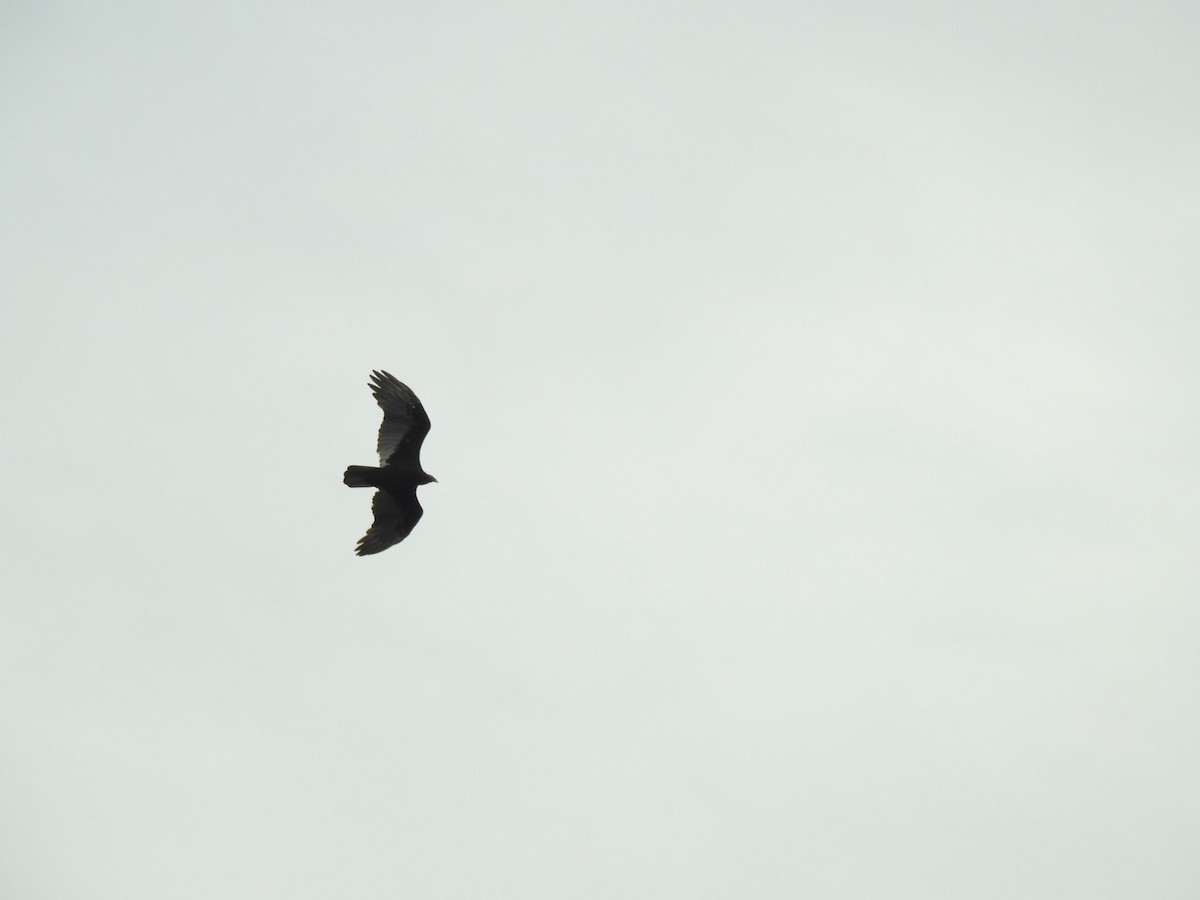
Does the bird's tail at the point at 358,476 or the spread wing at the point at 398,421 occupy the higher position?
the spread wing at the point at 398,421

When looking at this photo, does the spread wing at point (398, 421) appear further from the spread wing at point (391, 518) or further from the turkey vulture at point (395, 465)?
the spread wing at point (391, 518)

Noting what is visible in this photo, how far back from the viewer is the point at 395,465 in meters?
35.1

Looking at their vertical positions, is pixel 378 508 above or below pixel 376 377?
below

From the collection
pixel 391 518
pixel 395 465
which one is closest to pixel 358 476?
pixel 395 465

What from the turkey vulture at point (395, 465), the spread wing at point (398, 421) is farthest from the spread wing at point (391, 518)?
the spread wing at point (398, 421)

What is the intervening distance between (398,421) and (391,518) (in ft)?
9.89

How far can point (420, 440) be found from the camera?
35812 millimetres

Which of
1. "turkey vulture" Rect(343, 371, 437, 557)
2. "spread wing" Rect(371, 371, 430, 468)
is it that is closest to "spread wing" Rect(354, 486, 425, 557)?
"turkey vulture" Rect(343, 371, 437, 557)

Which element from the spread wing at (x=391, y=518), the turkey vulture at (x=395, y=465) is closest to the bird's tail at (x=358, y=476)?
the turkey vulture at (x=395, y=465)

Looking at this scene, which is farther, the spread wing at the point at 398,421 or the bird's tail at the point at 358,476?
the spread wing at the point at 398,421

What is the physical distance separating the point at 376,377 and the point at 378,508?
4044mm

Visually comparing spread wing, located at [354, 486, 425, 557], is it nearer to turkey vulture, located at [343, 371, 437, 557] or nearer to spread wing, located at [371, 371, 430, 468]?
turkey vulture, located at [343, 371, 437, 557]

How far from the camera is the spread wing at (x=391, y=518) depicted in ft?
115

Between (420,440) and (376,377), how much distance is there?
247 centimetres
